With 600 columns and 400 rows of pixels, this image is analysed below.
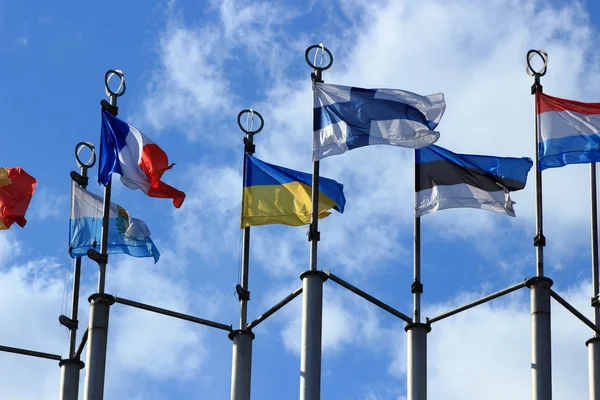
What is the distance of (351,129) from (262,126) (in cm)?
258

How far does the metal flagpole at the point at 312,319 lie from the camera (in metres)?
43.9

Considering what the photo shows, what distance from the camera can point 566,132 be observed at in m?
48.8

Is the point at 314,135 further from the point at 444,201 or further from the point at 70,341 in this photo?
the point at 70,341

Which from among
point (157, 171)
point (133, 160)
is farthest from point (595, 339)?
point (133, 160)

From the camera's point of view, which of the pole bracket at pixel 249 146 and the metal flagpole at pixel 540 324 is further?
the pole bracket at pixel 249 146

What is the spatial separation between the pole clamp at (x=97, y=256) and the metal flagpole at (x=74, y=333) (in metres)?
2.90

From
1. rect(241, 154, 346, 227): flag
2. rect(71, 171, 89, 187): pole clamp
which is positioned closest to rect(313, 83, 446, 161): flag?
rect(241, 154, 346, 227): flag

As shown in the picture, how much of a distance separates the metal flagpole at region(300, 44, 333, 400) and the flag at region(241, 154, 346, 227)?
2.26 m

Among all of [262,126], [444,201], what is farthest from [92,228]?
[444,201]

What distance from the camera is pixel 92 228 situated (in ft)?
166

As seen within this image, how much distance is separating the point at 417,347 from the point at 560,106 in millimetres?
7683

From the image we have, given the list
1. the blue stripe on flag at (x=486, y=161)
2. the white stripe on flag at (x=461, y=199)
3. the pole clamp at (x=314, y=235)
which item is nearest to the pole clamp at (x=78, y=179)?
the pole clamp at (x=314, y=235)

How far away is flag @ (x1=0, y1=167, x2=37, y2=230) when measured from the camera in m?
52.2

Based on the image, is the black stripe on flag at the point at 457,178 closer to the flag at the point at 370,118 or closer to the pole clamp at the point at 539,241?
the flag at the point at 370,118
